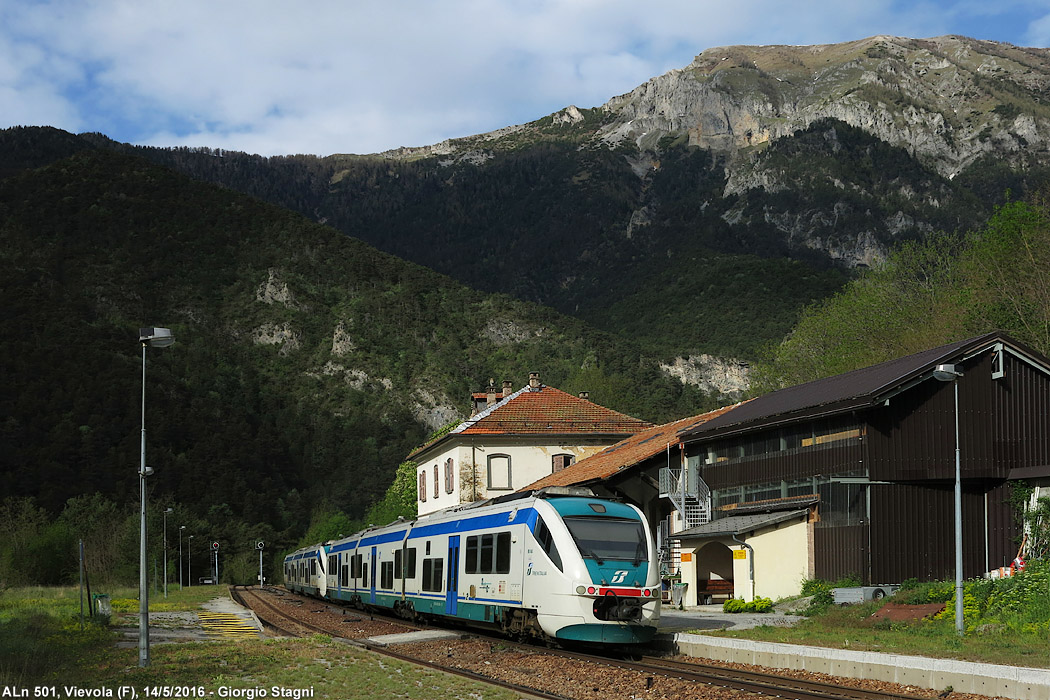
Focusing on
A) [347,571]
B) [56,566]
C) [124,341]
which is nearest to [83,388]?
[124,341]

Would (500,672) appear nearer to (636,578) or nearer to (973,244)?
(636,578)

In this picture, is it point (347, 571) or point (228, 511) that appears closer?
point (347, 571)

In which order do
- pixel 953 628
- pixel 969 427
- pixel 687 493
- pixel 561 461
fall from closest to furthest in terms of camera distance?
1. pixel 953 628
2. pixel 969 427
3. pixel 687 493
4. pixel 561 461

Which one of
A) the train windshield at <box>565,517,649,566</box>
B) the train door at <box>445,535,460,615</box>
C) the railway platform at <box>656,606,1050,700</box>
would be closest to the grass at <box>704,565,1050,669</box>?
the railway platform at <box>656,606,1050,700</box>

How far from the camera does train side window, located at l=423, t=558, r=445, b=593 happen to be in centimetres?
2794

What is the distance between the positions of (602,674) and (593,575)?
3334 millimetres

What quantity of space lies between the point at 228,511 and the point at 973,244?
10182 cm

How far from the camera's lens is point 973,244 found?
49.9 m

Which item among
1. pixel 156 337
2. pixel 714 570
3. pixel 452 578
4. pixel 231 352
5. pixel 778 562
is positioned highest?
pixel 231 352

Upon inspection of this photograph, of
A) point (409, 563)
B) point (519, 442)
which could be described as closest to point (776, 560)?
point (409, 563)

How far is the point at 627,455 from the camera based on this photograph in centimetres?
4322

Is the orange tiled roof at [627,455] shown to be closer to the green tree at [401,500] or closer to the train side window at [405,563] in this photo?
the train side window at [405,563]

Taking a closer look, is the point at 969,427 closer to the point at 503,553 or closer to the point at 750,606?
the point at 750,606

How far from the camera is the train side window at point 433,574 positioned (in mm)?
27938
